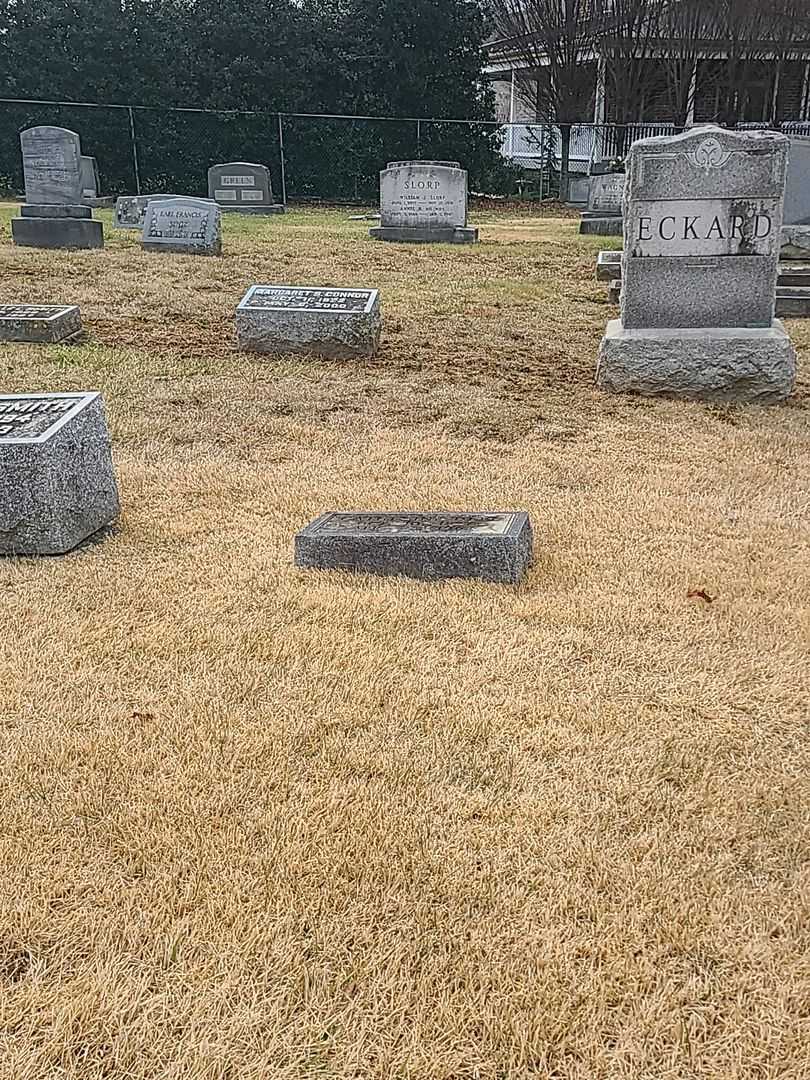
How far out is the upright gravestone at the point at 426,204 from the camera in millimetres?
15688

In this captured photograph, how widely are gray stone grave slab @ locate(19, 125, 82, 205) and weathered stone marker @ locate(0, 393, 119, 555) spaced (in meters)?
13.9

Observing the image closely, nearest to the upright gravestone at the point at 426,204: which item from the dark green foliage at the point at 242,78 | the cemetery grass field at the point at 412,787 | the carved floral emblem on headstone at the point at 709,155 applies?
the dark green foliage at the point at 242,78

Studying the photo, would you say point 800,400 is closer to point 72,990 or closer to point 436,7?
point 72,990

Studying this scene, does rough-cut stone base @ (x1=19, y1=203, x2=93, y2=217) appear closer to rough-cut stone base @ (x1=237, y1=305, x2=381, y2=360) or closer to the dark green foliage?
the dark green foliage

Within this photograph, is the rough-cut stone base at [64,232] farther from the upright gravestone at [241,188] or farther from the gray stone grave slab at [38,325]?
the upright gravestone at [241,188]

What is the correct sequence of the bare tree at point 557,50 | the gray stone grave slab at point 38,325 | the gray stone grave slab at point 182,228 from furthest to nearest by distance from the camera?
the bare tree at point 557,50 < the gray stone grave slab at point 182,228 < the gray stone grave slab at point 38,325

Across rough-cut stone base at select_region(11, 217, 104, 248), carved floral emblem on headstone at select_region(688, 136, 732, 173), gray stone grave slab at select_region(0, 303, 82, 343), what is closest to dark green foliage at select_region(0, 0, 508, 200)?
rough-cut stone base at select_region(11, 217, 104, 248)

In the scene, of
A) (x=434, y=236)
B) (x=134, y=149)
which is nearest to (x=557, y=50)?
(x=134, y=149)

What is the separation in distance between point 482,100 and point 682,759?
26810 mm

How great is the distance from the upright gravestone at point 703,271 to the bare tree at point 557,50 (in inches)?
845

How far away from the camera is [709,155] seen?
20.6ft

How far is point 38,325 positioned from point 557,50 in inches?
956

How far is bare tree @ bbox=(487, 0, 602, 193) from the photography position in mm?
27219

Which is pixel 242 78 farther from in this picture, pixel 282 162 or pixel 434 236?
pixel 434 236
